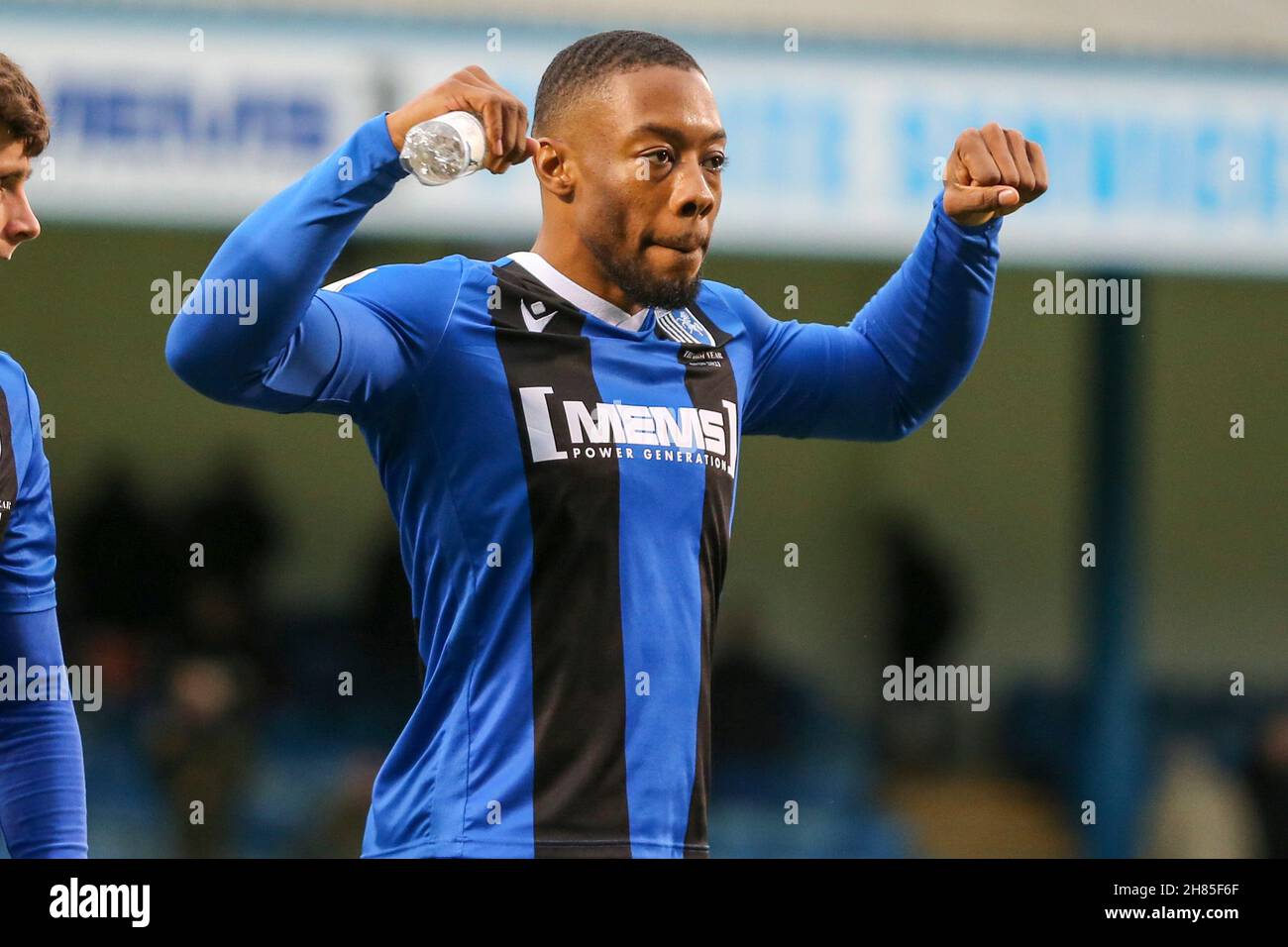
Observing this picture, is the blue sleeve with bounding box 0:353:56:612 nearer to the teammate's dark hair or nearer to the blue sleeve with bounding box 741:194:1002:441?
the teammate's dark hair

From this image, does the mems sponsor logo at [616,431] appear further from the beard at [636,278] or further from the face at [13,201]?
the face at [13,201]

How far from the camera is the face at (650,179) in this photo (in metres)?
2.64

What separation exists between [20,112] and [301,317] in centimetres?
72

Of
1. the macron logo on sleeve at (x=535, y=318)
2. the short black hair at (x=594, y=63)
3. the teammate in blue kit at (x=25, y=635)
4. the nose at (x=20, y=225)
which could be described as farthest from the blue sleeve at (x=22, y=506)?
the short black hair at (x=594, y=63)

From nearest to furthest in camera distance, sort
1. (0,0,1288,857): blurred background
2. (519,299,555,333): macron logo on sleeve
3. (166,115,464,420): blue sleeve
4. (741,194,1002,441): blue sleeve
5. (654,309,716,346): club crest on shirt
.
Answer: (166,115,464,420): blue sleeve → (519,299,555,333): macron logo on sleeve → (654,309,716,346): club crest on shirt → (741,194,1002,441): blue sleeve → (0,0,1288,857): blurred background

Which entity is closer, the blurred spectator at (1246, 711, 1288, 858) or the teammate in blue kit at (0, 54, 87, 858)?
the teammate in blue kit at (0, 54, 87, 858)

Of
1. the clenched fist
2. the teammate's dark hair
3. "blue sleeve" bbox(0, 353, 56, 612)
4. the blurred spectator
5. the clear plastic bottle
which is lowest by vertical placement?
the blurred spectator

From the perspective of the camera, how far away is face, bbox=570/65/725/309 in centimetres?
264

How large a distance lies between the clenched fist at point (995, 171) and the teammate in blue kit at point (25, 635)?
4.62 feet

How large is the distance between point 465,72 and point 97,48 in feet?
14.6

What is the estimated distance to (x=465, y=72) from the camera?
238cm

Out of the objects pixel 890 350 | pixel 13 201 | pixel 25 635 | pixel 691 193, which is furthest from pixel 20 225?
pixel 890 350

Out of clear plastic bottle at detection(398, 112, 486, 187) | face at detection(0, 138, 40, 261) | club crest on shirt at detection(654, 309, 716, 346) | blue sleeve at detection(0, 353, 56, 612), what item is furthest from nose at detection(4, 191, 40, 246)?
club crest on shirt at detection(654, 309, 716, 346)

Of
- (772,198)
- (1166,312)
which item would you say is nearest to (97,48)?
(772,198)
